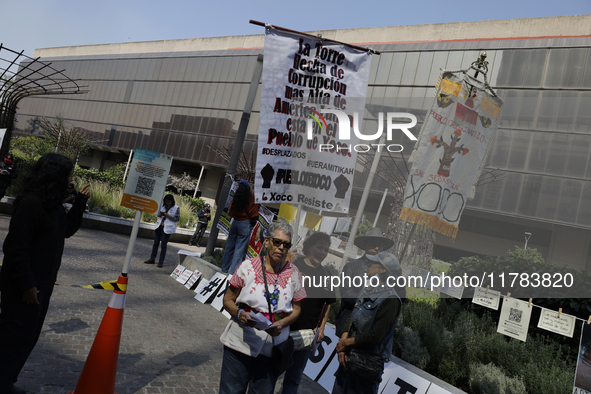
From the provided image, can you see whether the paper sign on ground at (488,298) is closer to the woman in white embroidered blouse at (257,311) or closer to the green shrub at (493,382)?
the green shrub at (493,382)

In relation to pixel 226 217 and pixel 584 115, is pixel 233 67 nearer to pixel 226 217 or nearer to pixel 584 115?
pixel 584 115

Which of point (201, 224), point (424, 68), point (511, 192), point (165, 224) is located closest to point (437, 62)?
point (424, 68)

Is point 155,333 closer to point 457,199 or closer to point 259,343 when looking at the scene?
point 259,343

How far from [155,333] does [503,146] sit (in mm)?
28333

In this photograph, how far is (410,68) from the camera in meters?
31.2

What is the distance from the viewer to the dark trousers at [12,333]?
2.84m

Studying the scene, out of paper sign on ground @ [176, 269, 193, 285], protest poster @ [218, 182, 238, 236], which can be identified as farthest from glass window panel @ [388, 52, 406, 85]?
paper sign on ground @ [176, 269, 193, 285]

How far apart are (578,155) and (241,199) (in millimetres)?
26200

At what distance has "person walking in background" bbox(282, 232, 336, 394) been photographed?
3.60m

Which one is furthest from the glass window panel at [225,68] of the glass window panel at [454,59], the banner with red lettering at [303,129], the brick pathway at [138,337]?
the banner with red lettering at [303,129]

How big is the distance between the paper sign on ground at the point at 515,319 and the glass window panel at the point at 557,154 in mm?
25329

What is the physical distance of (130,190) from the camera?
180 inches

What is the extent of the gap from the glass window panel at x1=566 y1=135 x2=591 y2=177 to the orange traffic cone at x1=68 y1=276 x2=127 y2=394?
95.7ft

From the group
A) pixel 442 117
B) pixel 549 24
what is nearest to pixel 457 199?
pixel 442 117
